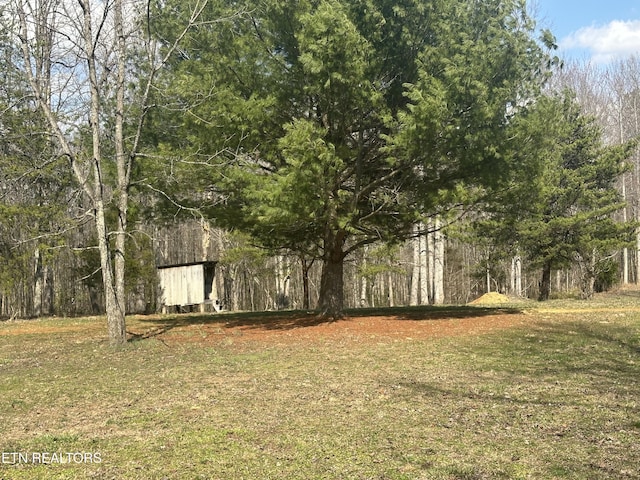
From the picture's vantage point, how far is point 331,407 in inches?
213

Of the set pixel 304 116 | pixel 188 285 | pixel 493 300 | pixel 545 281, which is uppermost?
pixel 304 116

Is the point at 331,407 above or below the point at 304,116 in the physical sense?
below

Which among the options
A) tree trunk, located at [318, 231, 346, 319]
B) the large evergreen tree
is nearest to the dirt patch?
tree trunk, located at [318, 231, 346, 319]

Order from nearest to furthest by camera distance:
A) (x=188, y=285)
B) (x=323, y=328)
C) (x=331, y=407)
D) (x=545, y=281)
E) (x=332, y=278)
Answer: (x=331, y=407) < (x=323, y=328) < (x=332, y=278) < (x=188, y=285) < (x=545, y=281)

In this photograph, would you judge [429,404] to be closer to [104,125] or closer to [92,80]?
[92,80]

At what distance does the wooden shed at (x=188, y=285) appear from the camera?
2205 centimetres

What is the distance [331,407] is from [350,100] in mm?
7216

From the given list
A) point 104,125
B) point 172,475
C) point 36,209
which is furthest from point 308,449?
point 36,209

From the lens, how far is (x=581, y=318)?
1347 centimetres

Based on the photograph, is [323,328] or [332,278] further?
[332,278]

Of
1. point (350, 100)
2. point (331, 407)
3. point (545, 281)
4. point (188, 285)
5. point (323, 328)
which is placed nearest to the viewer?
point (331, 407)

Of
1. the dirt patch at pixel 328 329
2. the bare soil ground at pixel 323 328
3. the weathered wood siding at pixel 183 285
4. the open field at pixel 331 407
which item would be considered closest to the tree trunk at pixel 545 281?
the bare soil ground at pixel 323 328

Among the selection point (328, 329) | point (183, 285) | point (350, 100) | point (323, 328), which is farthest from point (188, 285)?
point (350, 100)

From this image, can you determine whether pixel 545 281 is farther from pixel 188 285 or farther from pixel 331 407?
pixel 331 407
